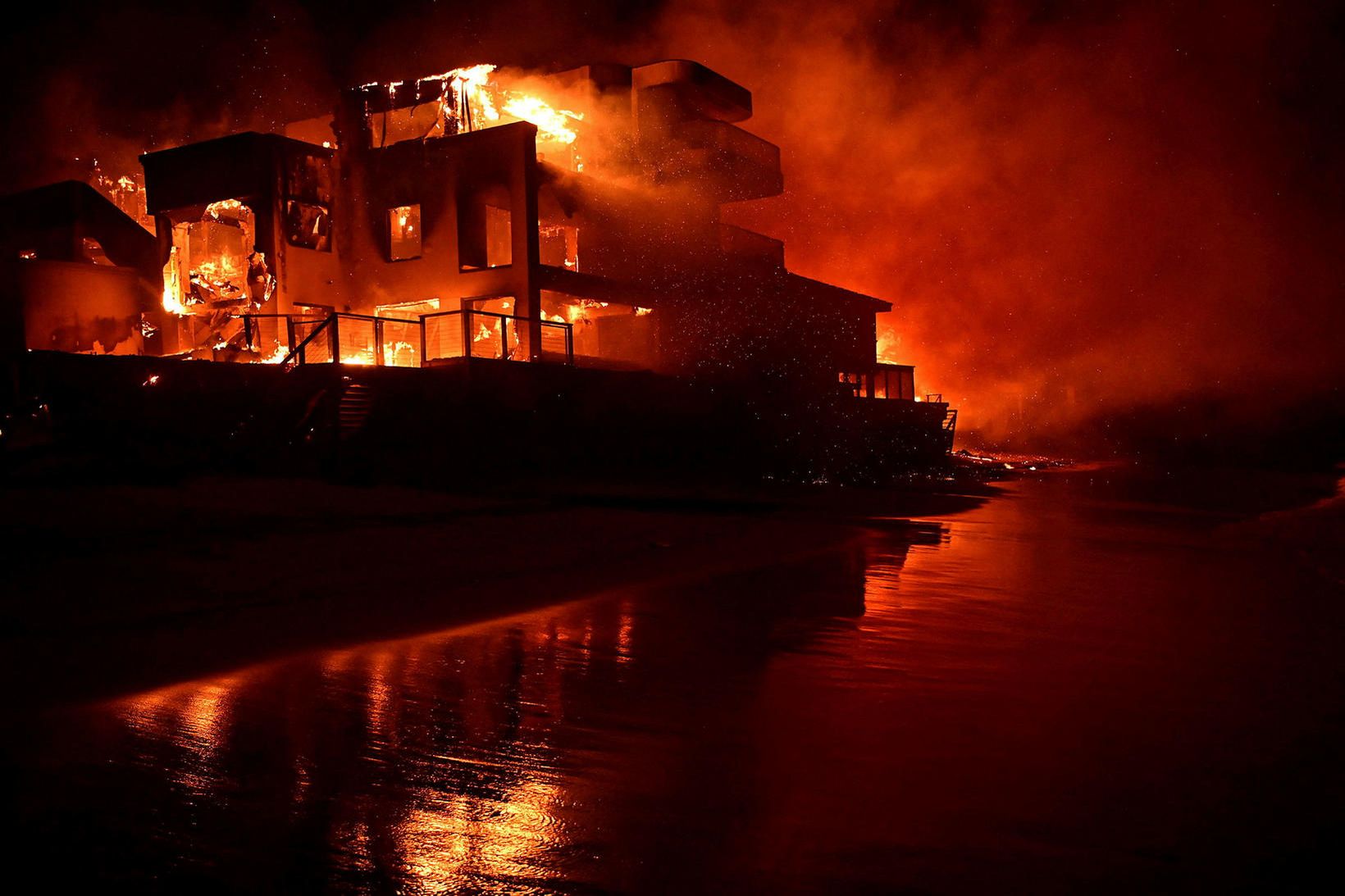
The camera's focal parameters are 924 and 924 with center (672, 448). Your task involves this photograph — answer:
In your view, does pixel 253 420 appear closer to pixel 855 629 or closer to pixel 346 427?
pixel 346 427

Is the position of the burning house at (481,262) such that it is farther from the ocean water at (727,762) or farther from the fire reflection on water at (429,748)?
the ocean water at (727,762)

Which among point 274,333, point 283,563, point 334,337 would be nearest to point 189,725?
point 283,563

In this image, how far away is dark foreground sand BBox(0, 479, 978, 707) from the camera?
6.05 metres

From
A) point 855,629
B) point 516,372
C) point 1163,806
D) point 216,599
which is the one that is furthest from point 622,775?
point 516,372

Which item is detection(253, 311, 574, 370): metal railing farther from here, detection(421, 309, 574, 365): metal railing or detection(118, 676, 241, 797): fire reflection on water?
detection(118, 676, 241, 797): fire reflection on water

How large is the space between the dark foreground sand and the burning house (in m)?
5.99

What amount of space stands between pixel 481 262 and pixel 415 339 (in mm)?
2672

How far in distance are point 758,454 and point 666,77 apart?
1126 cm

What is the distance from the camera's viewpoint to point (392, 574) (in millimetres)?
8641

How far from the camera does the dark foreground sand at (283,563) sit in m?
6.05

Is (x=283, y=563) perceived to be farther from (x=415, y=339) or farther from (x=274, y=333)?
(x=274, y=333)

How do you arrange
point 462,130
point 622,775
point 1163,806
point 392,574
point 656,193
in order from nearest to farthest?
point 1163,806 → point 622,775 → point 392,574 → point 462,130 → point 656,193

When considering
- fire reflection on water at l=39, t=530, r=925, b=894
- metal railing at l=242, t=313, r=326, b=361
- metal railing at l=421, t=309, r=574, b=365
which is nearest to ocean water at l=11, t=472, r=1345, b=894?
fire reflection on water at l=39, t=530, r=925, b=894

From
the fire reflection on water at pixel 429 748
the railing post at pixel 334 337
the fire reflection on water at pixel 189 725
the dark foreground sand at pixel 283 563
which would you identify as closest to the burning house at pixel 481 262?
the railing post at pixel 334 337
